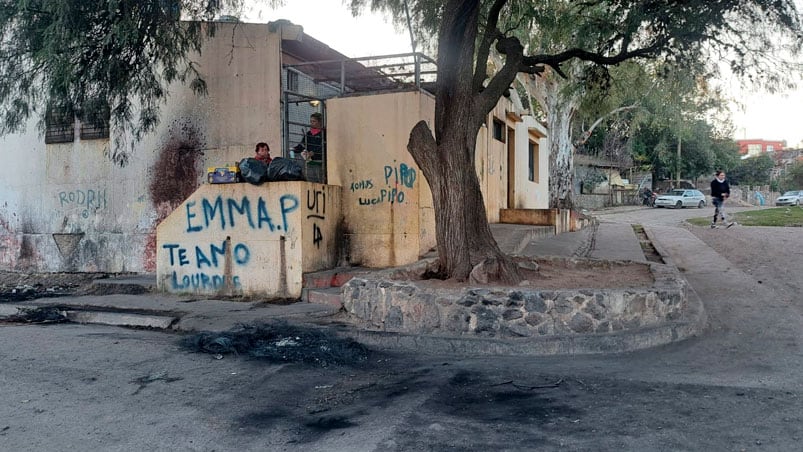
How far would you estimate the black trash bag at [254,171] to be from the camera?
8891mm

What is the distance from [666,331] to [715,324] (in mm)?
1377

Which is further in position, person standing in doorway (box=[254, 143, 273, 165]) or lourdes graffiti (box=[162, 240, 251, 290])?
person standing in doorway (box=[254, 143, 273, 165])

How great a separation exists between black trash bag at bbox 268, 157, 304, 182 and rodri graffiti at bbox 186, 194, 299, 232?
30 cm

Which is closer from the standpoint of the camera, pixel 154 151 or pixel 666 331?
pixel 666 331

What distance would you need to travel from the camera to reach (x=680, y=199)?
122ft

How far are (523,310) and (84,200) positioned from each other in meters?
10.2

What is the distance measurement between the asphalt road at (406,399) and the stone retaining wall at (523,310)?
15.8 inches

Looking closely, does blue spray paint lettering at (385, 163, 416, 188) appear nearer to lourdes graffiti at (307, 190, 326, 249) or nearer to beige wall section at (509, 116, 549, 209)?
lourdes graffiti at (307, 190, 326, 249)

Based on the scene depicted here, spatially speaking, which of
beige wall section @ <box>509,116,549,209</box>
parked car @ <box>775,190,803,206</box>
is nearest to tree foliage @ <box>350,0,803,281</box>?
beige wall section @ <box>509,116,549,209</box>

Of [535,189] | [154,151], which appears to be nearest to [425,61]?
[154,151]

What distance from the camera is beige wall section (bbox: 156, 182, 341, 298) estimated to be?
8805mm

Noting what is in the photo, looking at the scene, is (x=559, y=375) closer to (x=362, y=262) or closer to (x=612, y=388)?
(x=612, y=388)

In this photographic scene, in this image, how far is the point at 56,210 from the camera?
12.6 meters

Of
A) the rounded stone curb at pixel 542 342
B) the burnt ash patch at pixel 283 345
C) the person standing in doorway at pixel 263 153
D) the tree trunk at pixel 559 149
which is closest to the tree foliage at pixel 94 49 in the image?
the person standing in doorway at pixel 263 153
